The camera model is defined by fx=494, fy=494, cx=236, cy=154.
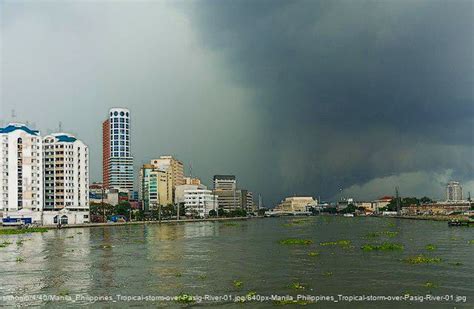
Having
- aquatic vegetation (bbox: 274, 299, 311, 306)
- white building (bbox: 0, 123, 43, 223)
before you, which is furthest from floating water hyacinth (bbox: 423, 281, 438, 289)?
white building (bbox: 0, 123, 43, 223)

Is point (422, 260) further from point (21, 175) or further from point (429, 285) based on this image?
point (21, 175)

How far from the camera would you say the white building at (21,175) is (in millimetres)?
131375

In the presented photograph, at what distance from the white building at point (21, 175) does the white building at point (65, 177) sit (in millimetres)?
6803

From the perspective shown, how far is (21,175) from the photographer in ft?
443

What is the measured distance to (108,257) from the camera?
50.1 metres

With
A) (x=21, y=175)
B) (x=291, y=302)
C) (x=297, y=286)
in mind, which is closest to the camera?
(x=291, y=302)

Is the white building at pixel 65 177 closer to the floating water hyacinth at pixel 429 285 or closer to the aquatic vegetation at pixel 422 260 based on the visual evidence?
the aquatic vegetation at pixel 422 260

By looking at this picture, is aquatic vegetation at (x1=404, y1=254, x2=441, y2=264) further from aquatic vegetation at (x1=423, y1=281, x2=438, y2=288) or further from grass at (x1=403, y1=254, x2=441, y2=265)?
aquatic vegetation at (x1=423, y1=281, x2=438, y2=288)

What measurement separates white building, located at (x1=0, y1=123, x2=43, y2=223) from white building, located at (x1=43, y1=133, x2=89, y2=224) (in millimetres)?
6803

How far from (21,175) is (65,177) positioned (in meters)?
13.3

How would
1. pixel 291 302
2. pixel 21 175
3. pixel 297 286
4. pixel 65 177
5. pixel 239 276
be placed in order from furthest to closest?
pixel 65 177, pixel 21 175, pixel 239 276, pixel 297 286, pixel 291 302

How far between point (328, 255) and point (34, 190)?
110 meters

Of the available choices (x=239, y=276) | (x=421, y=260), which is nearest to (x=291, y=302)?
(x=239, y=276)

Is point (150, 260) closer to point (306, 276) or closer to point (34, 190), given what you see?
point (306, 276)
